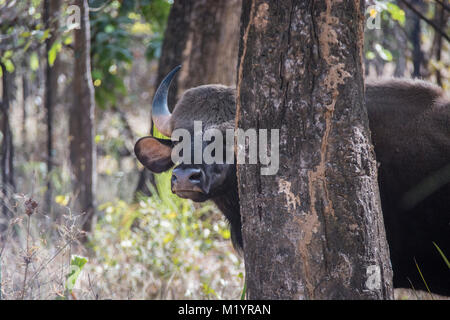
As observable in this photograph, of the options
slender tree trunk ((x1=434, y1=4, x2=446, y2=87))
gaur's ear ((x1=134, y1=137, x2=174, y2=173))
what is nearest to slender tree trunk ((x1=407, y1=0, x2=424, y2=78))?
slender tree trunk ((x1=434, y1=4, x2=446, y2=87))

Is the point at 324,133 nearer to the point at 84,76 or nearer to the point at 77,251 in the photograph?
the point at 77,251

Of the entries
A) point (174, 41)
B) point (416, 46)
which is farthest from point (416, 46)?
point (174, 41)

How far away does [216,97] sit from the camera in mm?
3820

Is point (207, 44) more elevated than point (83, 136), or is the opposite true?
point (207, 44)

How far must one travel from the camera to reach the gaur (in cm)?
331

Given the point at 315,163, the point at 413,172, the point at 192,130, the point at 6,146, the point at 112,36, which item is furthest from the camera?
the point at 112,36

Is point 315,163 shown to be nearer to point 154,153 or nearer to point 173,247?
point 154,153

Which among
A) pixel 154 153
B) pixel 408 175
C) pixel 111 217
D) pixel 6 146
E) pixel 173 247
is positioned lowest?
pixel 173 247

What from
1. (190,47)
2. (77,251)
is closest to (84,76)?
(190,47)

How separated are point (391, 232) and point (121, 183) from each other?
211 inches

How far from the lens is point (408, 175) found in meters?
3.37

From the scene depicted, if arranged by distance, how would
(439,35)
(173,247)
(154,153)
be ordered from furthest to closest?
(439,35) → (173,247) → (154,153)

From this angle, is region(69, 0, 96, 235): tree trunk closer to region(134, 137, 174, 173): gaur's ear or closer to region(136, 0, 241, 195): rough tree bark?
region(136, 0, 241, 195): rough tree bark

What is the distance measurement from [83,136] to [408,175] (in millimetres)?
4074
